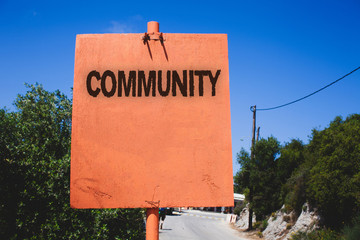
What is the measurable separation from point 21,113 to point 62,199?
8.25m

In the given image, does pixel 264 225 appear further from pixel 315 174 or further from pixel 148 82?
pixel 148 82

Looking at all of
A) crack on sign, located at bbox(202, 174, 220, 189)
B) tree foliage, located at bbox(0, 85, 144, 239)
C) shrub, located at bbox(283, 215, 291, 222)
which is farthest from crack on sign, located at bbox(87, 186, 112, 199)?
shrub, located at bbox(283, 215, 291, 222)

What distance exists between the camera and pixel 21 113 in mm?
12984

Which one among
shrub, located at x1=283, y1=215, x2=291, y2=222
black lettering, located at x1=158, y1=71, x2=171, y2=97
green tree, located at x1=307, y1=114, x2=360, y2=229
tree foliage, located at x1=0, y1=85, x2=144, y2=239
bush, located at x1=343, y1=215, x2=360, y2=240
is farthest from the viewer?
shrub, located at x1=283, y1=215, x2=291, y2=222

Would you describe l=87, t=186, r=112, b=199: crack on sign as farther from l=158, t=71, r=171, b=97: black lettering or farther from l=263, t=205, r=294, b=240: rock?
l=263, t=205, r=294, b=240: rock

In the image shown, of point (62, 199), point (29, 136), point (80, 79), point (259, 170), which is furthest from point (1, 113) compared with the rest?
point (259, 170)

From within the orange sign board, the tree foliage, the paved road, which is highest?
the orange sign board

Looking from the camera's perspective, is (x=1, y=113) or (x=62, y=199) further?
(x=1, y=113)

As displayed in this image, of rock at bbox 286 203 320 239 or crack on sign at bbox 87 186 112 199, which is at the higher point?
crack on sign at bbox 87 186 112 199

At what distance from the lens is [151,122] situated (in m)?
2.37

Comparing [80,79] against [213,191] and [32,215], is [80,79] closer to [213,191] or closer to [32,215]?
[213,191]

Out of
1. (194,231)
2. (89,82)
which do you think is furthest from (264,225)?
(89,82)

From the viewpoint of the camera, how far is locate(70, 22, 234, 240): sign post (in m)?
2.30

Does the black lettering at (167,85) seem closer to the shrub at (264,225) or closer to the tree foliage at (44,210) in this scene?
the tree foliage at (44,210)
